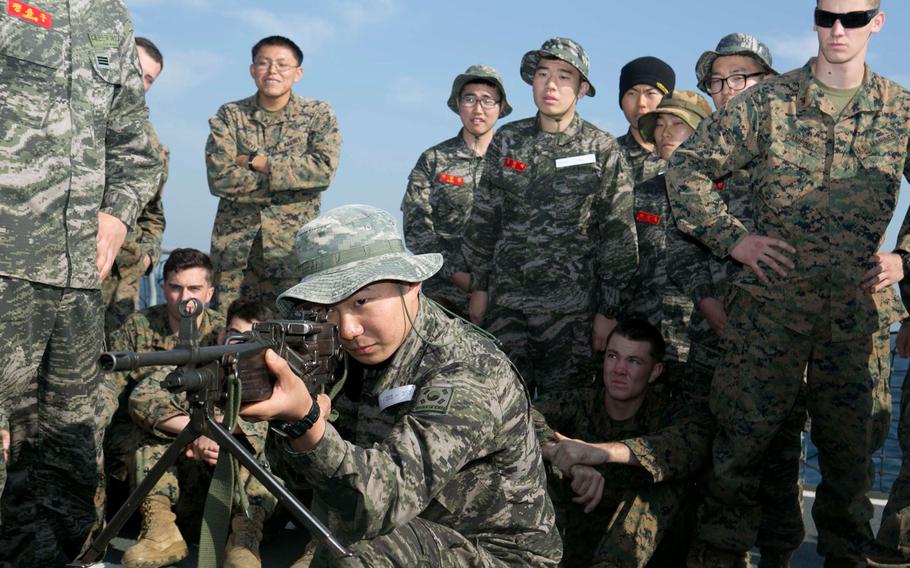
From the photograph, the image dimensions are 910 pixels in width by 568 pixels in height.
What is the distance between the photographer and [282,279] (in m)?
6.45

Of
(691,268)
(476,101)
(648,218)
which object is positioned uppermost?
(476,101)

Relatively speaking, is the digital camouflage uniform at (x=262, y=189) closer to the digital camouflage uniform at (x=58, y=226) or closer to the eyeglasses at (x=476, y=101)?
the eyeglasses at (x=476, y=101)

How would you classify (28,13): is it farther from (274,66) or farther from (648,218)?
(648,218)

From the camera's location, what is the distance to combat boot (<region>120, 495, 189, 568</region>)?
4215 millimetres

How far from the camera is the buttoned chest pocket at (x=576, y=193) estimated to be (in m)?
5.39

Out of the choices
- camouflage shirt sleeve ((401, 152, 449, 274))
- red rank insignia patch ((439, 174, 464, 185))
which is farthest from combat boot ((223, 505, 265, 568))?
red rank insignia patch ((439, 174, 464, 185))

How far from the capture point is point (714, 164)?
164 inches

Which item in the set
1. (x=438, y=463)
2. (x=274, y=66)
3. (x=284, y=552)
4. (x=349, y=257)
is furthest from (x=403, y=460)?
(x=274, y=66)

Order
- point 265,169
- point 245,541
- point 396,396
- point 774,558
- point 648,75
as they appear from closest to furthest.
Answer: point 396,396 < point 245,541 < point 774,558 < point 648,75 < point 265,169

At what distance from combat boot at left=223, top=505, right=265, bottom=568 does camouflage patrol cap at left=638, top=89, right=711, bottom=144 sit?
2997mm

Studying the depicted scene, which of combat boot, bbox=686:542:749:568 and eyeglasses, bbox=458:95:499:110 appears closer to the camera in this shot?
combat boot, bbox=686:542:749:568

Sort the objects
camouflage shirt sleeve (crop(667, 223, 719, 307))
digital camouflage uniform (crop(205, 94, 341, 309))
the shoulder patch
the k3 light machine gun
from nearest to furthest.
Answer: the k3 light machine gun
the shoulder patch
camouflage shirt sleeve (crop(667, 223, 719, 307))
digital camouflage uniform (crop(205, 94, 341, 309))

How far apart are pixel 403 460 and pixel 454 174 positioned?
4807 millimetres

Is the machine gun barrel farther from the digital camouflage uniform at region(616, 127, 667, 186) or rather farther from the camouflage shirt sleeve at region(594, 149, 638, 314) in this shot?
the digital camouflage uniform at region(616, 127, 667, 186)
